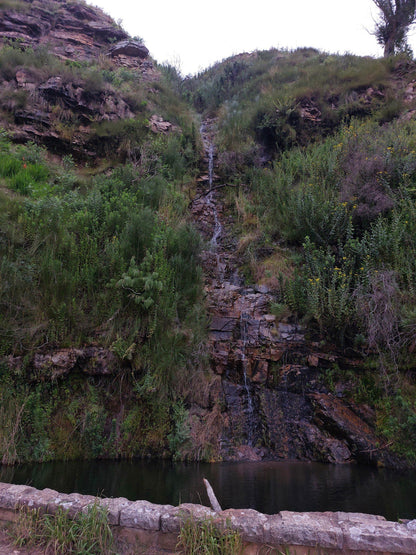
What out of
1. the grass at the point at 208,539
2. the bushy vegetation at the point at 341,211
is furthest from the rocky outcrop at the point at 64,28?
the grass at the point at 208,539

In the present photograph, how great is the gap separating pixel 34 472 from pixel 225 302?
3880 mm

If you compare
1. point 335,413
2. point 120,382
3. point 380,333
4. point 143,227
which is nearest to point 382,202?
point 380,333

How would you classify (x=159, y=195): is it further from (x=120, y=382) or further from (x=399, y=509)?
(x=399, y=509)

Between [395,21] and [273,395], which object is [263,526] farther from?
[395,21]

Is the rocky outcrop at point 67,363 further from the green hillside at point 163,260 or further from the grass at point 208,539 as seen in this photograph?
the grass at point 208,539

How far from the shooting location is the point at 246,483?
3.66 meters

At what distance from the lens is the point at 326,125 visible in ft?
33.8

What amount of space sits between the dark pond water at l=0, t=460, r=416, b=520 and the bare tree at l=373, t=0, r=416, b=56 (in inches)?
613

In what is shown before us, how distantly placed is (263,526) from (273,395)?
3180mm

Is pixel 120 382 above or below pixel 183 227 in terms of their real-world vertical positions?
below

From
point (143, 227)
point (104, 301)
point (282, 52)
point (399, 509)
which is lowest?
point (399, 509)

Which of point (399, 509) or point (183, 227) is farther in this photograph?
point (183, 227)

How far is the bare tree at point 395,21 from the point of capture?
13203mm

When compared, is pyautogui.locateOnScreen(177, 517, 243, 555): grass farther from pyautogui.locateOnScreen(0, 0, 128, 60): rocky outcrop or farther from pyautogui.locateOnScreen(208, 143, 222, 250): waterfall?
pyautogui.locateOnScreen(0, 0, 128, 60): rocky outcrop
